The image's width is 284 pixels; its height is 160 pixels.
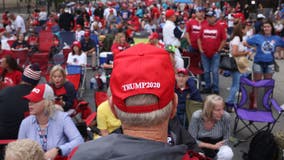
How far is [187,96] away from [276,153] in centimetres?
136

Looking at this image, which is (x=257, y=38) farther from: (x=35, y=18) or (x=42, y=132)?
(x=35, y=18)

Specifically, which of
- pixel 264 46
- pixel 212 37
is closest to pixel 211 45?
pixel 212 37

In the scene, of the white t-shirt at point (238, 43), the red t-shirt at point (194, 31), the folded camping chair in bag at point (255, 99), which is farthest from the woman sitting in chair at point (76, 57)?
the folded camping chair in bag at point (255, 99)

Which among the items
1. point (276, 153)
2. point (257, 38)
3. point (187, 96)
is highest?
point (257, 38)

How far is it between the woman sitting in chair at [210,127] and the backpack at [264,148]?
1.32 ft

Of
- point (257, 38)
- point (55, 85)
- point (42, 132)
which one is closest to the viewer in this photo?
point (42, 132)

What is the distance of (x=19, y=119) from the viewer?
4.48 metres

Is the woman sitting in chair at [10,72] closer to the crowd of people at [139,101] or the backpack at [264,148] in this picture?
the crowd of people at [139,101]

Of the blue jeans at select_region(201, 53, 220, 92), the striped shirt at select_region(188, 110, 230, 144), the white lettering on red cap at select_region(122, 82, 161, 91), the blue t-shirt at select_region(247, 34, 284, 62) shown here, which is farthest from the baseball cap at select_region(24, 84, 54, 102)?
the blue jeans at select_region(201, 53, 220, 92)

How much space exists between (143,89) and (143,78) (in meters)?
0.04

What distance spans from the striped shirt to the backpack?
405mm

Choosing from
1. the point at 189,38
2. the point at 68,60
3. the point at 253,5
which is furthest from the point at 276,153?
the point at 253,5

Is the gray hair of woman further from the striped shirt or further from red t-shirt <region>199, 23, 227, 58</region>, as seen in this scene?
red t-shirt <region>199, 23, 227, 58</region>

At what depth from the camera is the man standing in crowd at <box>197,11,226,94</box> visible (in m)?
9.21
